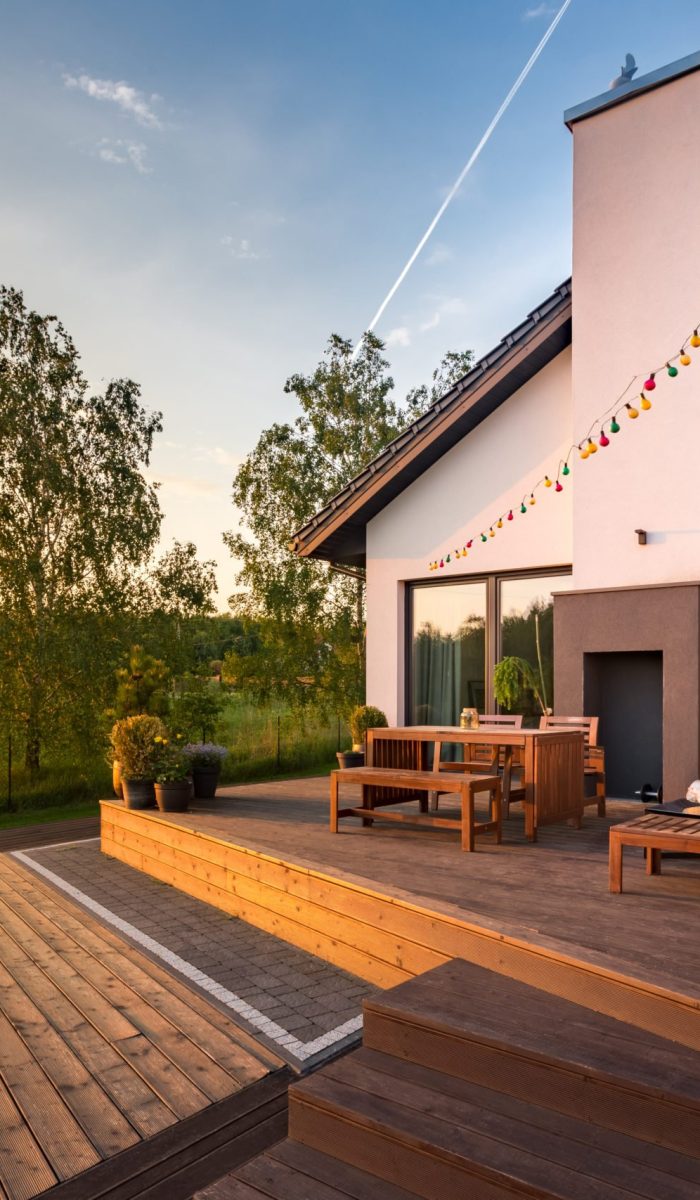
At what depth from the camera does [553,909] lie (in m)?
3.91

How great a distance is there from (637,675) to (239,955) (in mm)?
4787

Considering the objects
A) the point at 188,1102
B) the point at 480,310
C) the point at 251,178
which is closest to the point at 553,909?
the point at 188,1102

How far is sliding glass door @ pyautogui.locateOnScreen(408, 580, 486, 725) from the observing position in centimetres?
958

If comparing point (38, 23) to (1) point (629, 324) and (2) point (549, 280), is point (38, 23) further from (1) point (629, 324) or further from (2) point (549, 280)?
(2) point (549, 280)

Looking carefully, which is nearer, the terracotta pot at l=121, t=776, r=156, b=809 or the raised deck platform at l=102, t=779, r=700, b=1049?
the raised deck platform at l=102, t=779, r=700, b=1049

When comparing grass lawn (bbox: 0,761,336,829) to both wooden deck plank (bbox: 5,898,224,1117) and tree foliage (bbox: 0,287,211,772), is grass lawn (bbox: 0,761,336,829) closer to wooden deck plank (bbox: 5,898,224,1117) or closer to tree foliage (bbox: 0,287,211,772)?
tree foliage (bbox: 0,287,211,772)

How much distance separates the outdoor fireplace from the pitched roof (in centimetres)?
248

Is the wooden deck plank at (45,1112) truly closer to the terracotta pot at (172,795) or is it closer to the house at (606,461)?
the terracotta pot at (172,795)

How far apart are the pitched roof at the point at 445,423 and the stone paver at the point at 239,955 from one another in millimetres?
5011

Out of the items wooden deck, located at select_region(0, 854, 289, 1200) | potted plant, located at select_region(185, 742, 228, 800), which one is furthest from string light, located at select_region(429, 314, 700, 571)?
wooden deck, located at select_region(0, 854, 289, 1200)

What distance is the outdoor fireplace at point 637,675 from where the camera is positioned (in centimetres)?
696

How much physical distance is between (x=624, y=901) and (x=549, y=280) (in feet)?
38.7

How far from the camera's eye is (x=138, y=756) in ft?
23.9

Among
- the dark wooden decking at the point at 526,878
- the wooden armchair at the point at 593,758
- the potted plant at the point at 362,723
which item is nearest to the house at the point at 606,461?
the wooden armchair at the point at 593,758
